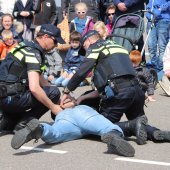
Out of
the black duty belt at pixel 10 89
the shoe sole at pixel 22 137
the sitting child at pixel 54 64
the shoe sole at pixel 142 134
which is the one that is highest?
the black duty belt at pixel 10 89

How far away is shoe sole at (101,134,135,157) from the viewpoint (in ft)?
20.7

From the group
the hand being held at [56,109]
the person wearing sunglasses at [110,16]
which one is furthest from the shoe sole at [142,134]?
the person wearing sunglasses at [110,16]

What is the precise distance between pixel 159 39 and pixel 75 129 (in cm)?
552

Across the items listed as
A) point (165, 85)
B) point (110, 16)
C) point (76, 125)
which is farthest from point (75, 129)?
point (110, 16)

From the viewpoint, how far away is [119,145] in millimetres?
6301

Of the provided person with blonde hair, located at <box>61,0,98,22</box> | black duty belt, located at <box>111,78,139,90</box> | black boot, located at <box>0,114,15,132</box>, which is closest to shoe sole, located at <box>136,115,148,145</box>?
black duty belt, located at <box>111,78,139,90</box>

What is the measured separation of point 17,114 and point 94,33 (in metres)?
1.32

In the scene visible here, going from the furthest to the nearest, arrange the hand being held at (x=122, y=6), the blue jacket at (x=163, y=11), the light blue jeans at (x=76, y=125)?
the hand being held at (x=122, y=6), the blue jacket at (x=163, y=11), the light blue jeans at (x=76, y=125)

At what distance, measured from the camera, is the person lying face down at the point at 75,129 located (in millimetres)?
6354

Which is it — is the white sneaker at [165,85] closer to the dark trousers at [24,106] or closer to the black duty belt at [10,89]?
the dark trousers at [24,106]

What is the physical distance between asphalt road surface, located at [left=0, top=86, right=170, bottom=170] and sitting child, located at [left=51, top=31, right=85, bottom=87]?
484 cm

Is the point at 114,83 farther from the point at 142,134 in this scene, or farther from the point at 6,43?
the point at 6,43

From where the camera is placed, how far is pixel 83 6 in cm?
1329

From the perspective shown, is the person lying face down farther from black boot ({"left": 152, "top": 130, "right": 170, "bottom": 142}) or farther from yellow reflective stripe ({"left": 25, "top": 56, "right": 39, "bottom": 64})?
yellow reflective stripe ({"left": 25, "top": 56, "right": 39, "bottom": 64})
